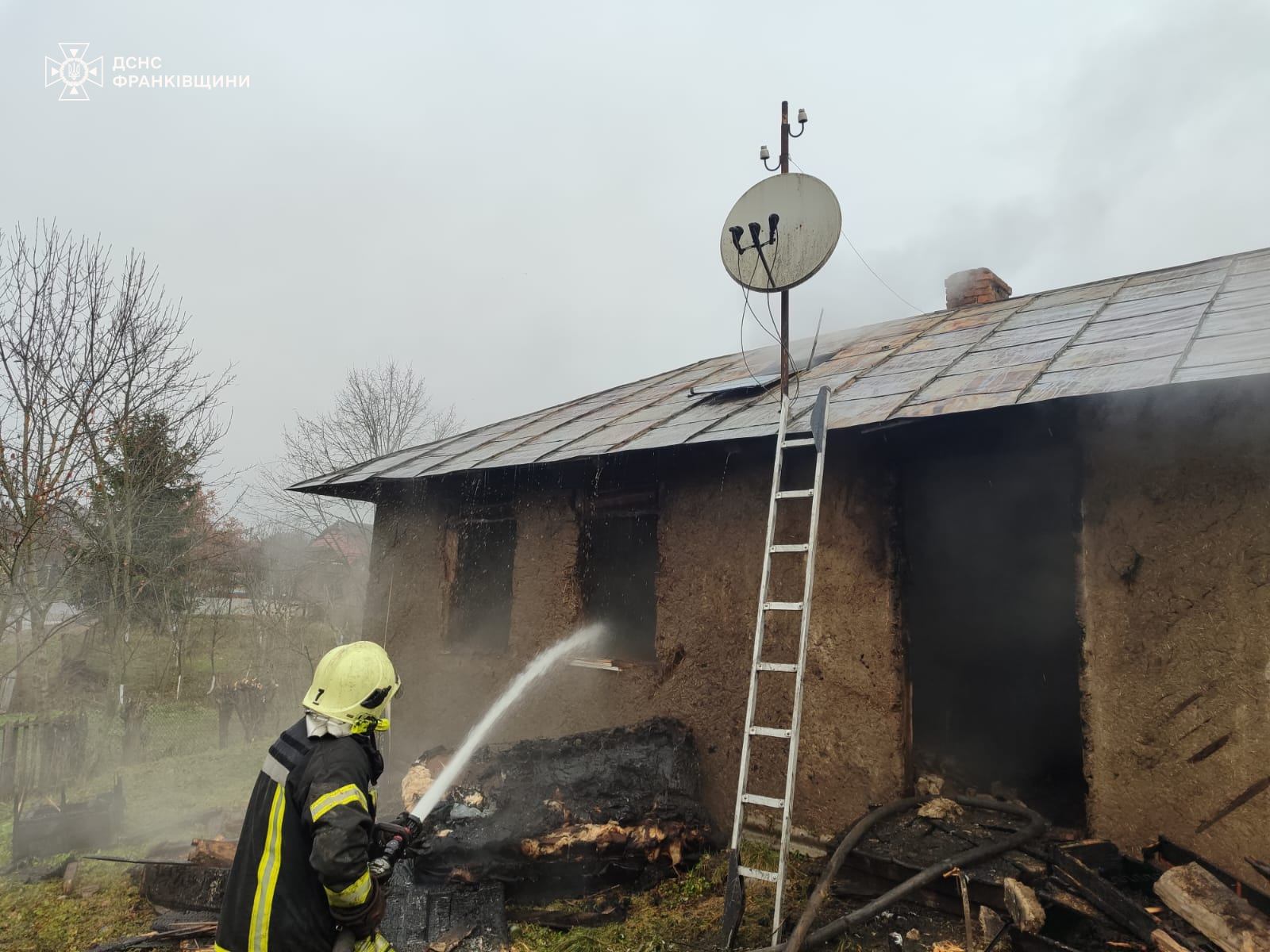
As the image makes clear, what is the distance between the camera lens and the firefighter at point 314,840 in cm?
260

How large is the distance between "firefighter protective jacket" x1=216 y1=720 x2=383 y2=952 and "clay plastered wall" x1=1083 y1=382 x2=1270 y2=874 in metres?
4.29

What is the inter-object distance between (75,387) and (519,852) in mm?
10114

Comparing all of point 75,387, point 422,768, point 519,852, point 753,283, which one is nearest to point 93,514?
point 75,387

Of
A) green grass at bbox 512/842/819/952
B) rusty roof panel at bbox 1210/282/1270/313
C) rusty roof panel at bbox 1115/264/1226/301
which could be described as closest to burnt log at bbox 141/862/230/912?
green grass at bbox 512/842/819/952

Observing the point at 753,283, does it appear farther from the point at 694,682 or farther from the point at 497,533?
the point at 497,533

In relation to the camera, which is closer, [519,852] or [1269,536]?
[1269,536]

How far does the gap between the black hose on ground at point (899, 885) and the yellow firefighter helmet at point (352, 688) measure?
245cm

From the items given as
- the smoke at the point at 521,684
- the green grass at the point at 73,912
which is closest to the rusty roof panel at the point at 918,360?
the smoke at the point at 521,684

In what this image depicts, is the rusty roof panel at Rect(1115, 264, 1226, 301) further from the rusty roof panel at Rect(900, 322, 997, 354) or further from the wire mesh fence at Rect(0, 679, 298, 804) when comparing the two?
the wire mesh fence at Rect(0, 679, 298, 804)

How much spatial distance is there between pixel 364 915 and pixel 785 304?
15.2 ft

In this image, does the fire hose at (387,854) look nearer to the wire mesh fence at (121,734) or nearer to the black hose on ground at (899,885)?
the black hose on ground at (899,885)

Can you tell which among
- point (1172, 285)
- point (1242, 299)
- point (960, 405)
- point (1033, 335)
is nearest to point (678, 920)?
point (960, 405)

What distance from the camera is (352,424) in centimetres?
2934

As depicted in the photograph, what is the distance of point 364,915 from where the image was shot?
2742 mm
